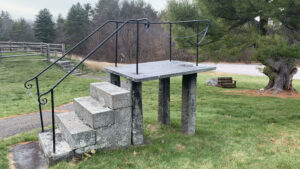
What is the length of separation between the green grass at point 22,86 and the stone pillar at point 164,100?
13.4 feet

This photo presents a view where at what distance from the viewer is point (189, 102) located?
15.4 feet

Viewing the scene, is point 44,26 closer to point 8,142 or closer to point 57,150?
point 8,142

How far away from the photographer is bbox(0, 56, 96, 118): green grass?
306 inches

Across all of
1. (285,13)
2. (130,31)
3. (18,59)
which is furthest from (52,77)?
(130,31)

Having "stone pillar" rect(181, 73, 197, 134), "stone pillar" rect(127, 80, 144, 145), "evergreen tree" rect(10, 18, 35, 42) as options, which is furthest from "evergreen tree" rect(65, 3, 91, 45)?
"stone pillar" rect(127, 80, 144, 145)

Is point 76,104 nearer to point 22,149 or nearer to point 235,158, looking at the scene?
point 22,149

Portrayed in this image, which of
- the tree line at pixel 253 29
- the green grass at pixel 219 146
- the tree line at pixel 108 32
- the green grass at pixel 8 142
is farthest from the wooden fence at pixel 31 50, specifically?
the tree line at pixel 108 32

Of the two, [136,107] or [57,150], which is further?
[136,107]

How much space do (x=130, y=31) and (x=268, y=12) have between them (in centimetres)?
2716

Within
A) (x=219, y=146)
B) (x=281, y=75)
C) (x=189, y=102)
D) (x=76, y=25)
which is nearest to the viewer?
(x=219, y=146)

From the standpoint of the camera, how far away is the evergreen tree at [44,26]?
125 ft

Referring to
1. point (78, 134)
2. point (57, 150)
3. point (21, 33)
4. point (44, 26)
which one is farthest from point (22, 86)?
point (21, 33)

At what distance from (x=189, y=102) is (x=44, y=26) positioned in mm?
39103

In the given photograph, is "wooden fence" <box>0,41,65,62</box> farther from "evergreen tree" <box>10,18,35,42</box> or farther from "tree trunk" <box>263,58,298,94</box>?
"evergreen tree" <box>10,18,35,42</box>
